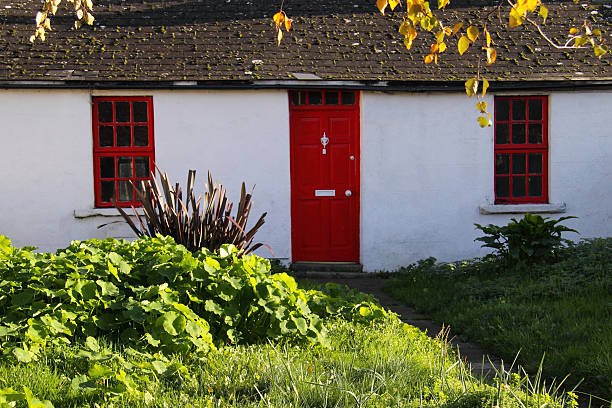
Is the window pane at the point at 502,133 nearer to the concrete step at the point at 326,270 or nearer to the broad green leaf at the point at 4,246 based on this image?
the concrete step at the point at 326,270

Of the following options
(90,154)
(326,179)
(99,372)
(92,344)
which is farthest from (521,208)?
(99,372)

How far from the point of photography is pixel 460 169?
9.99 m

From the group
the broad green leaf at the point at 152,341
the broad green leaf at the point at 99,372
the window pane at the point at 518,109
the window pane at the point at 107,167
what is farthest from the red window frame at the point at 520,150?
the broad green leaf at the point at 99,372

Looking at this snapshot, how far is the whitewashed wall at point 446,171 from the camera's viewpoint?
9867 mm

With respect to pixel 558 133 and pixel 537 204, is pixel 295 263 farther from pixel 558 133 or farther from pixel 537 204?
pixel 558 133

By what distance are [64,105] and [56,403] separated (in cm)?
692

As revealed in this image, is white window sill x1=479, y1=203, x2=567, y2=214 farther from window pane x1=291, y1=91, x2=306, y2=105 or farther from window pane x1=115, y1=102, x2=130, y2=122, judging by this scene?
window pane x1=115, y1=102, x2=130, y2=122

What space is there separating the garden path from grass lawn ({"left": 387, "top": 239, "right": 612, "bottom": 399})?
0.36ft

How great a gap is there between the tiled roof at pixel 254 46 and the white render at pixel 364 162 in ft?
1.13

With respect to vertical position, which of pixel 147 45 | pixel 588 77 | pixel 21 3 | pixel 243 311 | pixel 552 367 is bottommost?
pixel 552 367

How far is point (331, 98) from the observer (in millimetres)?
10000

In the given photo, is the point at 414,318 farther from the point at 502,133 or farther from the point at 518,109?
the point at 518,109

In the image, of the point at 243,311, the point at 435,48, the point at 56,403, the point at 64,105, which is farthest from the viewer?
the point at 64,105

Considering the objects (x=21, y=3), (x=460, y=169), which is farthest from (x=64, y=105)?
(x=460, y=169)
